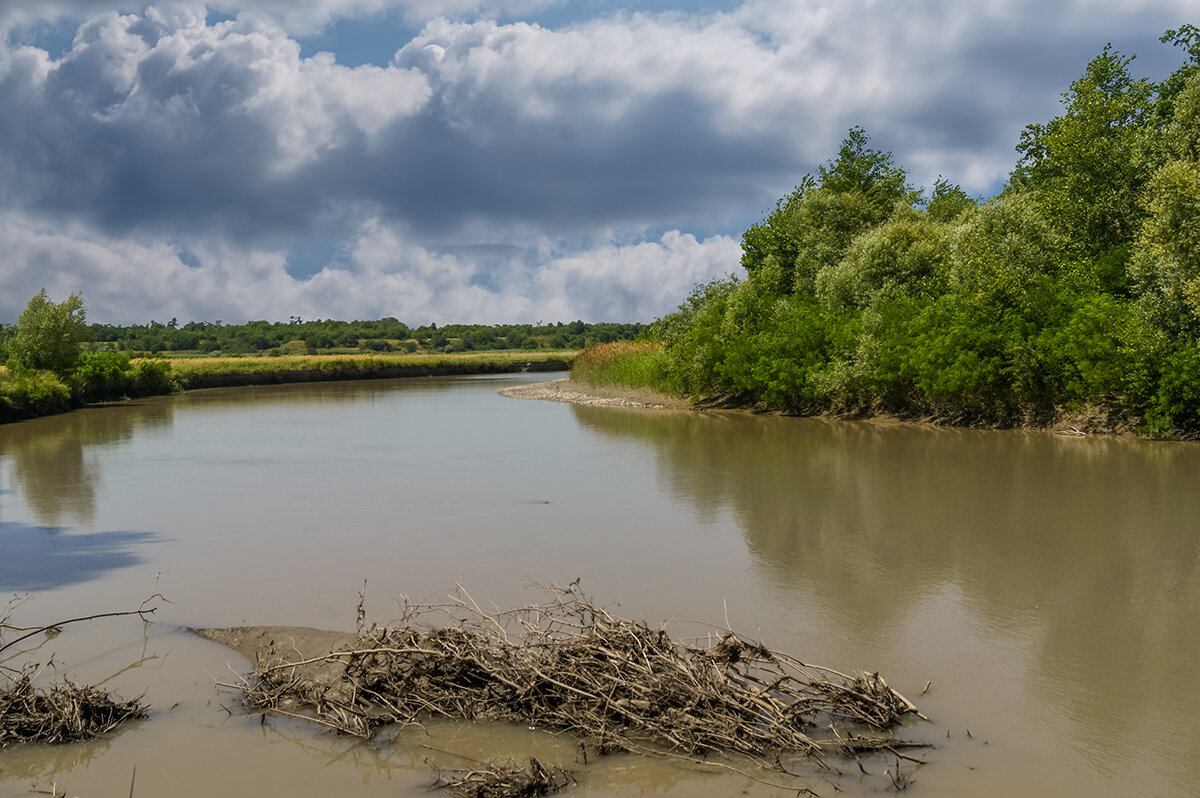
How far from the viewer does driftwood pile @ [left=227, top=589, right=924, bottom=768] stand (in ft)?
21.7

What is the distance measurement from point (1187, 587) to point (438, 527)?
10.2 meters

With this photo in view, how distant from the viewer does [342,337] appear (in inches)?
5846

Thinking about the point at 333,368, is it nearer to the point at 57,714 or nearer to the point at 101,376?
the point at 101,376

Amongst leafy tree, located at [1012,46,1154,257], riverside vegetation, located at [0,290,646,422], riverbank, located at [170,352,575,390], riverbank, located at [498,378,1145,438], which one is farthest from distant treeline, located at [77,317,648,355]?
leafy tree, located at [1012,46,1154,257]

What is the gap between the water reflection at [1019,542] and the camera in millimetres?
8312

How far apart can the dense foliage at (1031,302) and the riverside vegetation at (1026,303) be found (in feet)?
0.19

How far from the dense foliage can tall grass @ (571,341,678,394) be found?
4303mm

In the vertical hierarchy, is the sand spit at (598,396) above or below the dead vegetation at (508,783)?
above

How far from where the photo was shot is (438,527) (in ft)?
49.8

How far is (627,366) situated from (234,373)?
41.7m

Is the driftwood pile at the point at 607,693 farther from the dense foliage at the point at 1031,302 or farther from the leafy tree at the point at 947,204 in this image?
the leafy tree at the point at 947,204

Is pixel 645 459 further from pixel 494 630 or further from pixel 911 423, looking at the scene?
pixel 494 630

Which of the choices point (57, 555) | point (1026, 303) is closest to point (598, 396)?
point (1026, 303)

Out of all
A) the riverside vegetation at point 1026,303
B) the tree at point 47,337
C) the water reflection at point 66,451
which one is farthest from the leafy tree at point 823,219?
the tree at point 47,337
